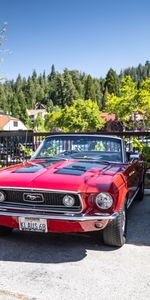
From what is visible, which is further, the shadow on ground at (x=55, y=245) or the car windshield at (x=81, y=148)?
the car windshield at (x=81, y=148)

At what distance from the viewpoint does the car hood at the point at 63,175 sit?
3.68 metres

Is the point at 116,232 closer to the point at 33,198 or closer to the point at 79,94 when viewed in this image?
the point at 33,198

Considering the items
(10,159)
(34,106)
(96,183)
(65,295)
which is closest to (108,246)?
(96,183)

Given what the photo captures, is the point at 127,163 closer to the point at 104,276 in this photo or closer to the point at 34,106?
the point at 104,276

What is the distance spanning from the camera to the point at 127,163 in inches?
195

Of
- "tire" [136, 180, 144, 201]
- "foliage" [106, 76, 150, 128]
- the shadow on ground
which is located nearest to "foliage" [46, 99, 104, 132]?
"foliage" [106, 76, 150, 128]

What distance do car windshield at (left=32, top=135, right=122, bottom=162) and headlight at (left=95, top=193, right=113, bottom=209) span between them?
1303 mm

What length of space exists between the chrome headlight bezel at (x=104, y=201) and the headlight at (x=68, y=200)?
0.85ft

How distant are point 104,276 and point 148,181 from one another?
4.67 metres

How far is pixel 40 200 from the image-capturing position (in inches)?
148

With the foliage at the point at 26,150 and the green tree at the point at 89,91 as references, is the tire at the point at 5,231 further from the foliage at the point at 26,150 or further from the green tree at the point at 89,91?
the green tree at the point at 89,91

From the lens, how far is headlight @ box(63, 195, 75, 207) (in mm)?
3654

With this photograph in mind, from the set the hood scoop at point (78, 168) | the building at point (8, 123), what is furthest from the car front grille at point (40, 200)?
the building at point (8, 123)

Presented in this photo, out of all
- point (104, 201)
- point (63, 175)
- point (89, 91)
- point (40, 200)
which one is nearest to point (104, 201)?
point (104, 201)
